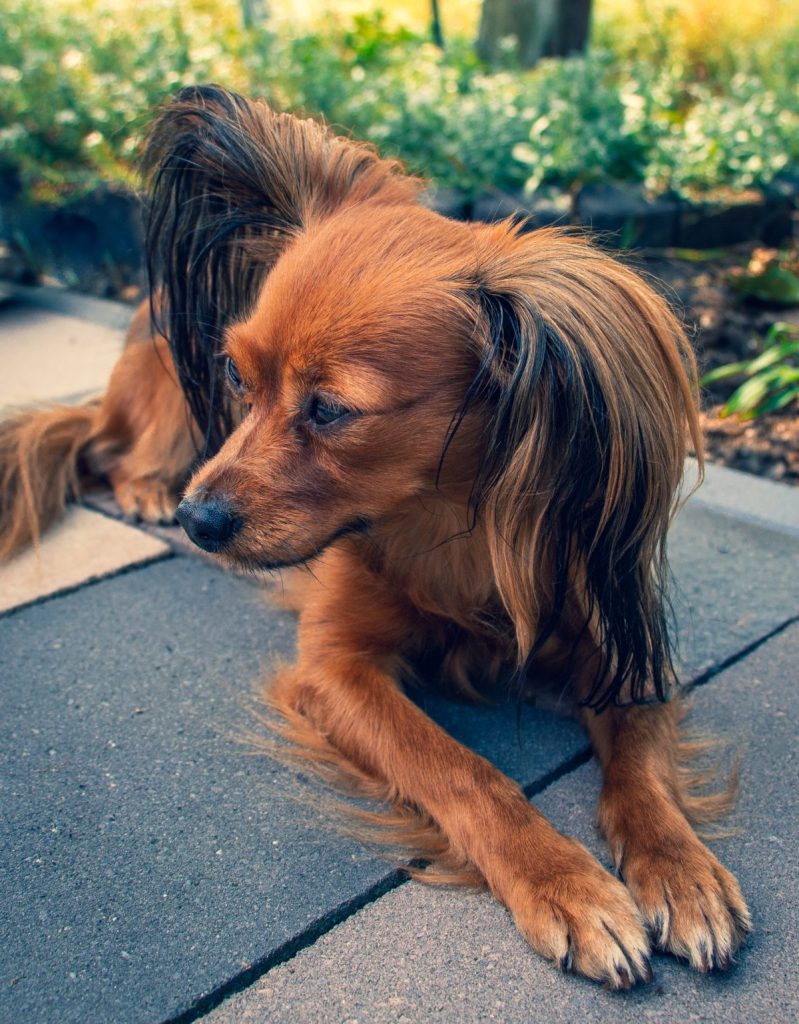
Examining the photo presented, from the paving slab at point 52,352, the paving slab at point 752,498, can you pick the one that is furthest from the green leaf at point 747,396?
the paving slab at point 52,352

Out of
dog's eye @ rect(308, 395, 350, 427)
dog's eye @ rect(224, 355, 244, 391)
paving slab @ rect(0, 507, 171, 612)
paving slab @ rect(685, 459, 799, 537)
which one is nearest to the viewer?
dog's eye @ rect(308, 395, 350, 427)


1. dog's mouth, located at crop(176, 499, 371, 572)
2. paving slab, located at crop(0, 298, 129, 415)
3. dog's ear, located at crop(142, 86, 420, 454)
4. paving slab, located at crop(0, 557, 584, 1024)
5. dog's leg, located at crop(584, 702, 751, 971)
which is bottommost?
paving slab, located at crop(0, 298, 129, 415)

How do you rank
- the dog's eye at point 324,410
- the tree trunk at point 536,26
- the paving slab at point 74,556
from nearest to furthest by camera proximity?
the dog's eye at point 324,410, the paving slab at point 74,556, the tree trunk at point 536,26

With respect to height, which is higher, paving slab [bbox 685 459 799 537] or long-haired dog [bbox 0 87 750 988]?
long-haired dog [bbox 0 87 750 988]

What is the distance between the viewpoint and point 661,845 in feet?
6.33

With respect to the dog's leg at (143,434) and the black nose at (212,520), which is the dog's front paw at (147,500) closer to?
the dog's leg at (143,434)

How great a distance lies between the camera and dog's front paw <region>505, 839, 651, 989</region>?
1.72 meters

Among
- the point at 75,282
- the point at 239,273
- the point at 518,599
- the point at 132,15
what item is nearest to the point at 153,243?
the point at 239,273

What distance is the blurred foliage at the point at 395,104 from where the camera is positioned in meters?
5.42

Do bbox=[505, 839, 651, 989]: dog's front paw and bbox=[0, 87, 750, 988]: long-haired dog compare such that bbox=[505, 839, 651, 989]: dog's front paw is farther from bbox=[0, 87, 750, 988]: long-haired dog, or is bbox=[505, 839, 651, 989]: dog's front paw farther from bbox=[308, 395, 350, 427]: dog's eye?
bbox=[308, 395, 350, 427]: dog's eye

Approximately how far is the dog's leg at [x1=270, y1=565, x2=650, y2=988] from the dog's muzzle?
468 millimetres

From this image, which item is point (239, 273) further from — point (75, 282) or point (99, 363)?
point (75, 282)

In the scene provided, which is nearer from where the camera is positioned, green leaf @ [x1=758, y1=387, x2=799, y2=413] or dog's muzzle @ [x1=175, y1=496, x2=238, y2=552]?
dog's muzzle @ [x1=175, y1=496, x2=238, y2=552]

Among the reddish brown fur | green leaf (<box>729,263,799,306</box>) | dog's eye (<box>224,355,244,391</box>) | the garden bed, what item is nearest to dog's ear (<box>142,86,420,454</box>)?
dog's eye (<box>224,355,244,391</box>)
